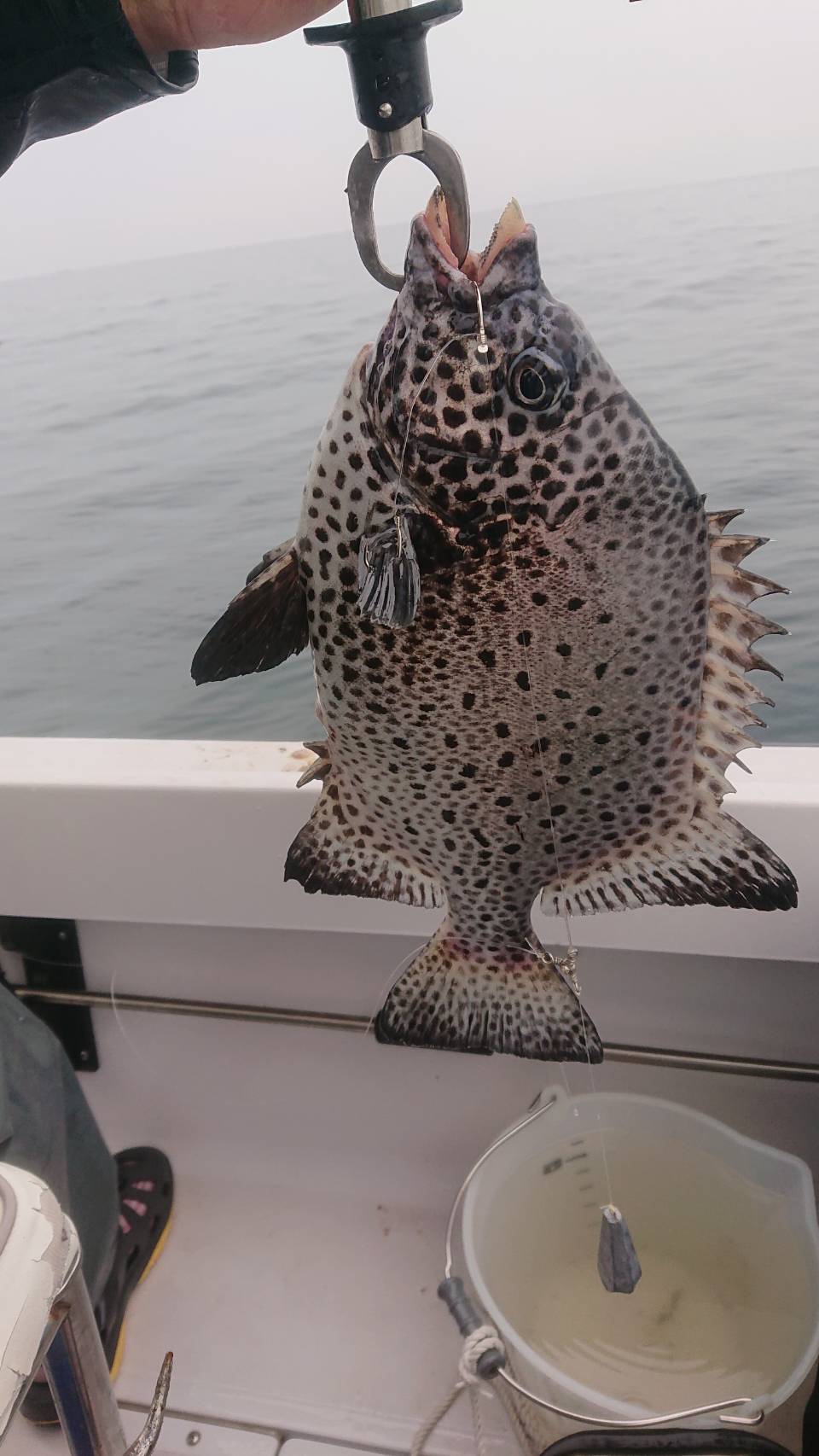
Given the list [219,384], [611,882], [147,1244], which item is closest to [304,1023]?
[147,1244]

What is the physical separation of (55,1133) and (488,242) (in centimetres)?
165

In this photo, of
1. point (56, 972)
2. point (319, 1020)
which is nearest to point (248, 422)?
point (56, 972)

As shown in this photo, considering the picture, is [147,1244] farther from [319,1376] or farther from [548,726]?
[548,726]

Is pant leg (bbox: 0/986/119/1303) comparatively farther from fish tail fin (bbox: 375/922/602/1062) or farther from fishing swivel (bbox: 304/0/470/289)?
fishing swivel (bbox: 304/0/470/289)

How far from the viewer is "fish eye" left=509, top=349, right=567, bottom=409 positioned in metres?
0.90

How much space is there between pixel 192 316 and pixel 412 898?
342 centimetres

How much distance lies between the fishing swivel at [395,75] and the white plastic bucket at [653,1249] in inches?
61.7

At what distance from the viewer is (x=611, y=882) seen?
1225 mm

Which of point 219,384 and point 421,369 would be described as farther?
point 219,384

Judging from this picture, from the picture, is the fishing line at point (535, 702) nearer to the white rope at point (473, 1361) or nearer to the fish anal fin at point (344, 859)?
the fish anal fin at point (344, 859)

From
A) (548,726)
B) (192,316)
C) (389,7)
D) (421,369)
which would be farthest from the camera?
(192,316)

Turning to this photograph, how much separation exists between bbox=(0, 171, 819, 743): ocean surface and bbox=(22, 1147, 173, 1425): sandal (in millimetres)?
1019

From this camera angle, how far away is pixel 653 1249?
6.47ft

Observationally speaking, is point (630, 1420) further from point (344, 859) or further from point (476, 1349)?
point (344, 859)
